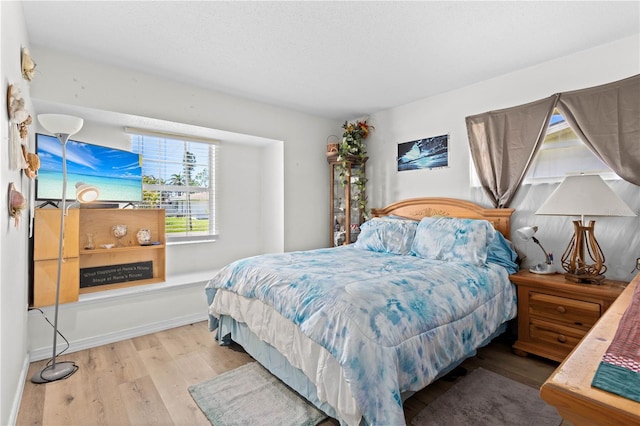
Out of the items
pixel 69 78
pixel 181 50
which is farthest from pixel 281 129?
pixel 69 78

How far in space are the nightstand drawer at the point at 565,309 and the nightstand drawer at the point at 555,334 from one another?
0.05 m

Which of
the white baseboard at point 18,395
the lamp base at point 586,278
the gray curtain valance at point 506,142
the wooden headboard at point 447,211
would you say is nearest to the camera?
the white baseboard at point 18,395

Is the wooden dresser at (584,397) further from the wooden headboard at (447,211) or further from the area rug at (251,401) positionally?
the wooden headboard at (447,211)

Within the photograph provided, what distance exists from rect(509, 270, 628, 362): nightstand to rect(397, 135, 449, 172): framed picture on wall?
1.52 metres

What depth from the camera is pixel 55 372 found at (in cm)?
228

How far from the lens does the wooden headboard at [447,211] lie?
2998mm

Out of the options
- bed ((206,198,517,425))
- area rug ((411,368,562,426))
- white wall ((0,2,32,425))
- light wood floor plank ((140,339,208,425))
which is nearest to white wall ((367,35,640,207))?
bed ((206,198,517,425))

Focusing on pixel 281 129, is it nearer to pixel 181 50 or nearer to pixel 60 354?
pixel 181 50

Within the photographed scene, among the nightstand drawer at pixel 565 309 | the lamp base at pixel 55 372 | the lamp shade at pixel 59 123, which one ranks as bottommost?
the lamp base at pixel 55 372

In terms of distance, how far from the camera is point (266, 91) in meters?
3.48

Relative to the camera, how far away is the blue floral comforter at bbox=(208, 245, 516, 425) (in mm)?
1500

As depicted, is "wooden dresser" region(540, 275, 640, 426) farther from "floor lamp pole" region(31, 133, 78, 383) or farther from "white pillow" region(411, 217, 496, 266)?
"floor lamp pole" region(31, 133, 78, 383)

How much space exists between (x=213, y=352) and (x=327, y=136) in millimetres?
3204

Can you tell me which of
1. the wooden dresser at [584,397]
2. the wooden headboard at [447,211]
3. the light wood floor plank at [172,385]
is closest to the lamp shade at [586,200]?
the wooden headboard at [447,211]
